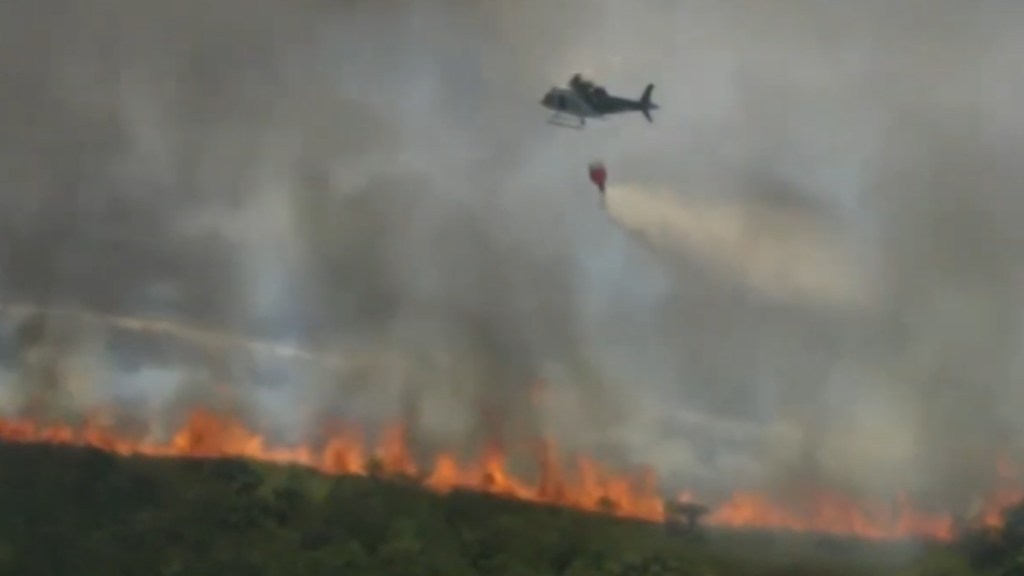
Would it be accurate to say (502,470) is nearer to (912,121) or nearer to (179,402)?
(179,402)

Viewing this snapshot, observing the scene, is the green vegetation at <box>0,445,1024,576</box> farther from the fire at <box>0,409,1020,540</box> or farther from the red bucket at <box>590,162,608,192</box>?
the red bucket at <box>590,162,608,192</box>

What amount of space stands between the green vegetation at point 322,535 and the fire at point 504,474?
3.0 inches

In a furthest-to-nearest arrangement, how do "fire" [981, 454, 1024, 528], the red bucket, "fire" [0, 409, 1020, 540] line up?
the red bucket
"fire" [981, 454, 1024, 528]
"fire" [0, 409, 1020, 540]

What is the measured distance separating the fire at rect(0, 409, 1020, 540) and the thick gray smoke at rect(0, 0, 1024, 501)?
0.15 meters

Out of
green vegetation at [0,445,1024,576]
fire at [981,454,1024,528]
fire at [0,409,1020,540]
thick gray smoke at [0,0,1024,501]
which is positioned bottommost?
green vegetation at [0,445,1024,576]

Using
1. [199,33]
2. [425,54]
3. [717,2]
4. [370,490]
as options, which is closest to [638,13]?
[717,2]

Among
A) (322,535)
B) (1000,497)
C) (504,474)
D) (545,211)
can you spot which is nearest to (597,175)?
(545,211)

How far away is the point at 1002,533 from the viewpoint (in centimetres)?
904

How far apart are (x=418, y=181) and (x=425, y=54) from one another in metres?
0.84

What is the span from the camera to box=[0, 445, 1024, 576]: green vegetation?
850cm

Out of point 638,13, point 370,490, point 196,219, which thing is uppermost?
point 638,13

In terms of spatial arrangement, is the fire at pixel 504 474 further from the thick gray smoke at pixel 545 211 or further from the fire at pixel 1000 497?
the thick gray smoke at pixel 545 211

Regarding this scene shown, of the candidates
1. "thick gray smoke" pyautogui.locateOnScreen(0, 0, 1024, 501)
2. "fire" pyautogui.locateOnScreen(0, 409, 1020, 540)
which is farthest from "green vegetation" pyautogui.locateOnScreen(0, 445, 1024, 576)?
"thick gray smoke" pyautogui.locateOnScreen(0, 0, 1024, 501)

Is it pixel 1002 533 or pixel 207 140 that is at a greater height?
pixel 207 140
